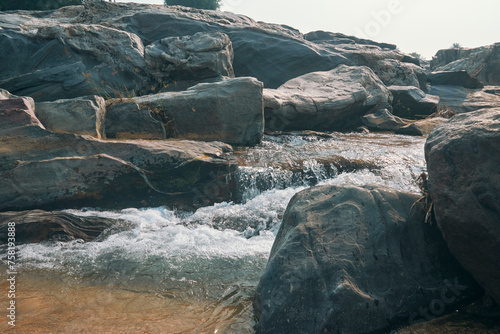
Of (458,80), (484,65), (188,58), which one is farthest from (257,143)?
(484,65)

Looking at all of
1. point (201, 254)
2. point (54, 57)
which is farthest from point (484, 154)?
point (54, 57)

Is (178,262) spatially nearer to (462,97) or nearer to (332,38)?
(462,97)

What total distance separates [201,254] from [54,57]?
10.3 metres

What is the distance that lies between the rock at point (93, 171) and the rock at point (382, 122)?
6.78 metres

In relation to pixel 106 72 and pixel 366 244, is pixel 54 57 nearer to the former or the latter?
pixel 106 72

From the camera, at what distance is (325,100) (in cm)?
1088

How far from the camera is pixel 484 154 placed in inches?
127

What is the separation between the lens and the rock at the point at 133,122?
8.09m

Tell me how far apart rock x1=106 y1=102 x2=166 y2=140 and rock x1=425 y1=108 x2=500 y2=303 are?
598cm

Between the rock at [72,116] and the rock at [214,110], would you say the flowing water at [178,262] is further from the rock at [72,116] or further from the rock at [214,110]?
the rock at [72,116]

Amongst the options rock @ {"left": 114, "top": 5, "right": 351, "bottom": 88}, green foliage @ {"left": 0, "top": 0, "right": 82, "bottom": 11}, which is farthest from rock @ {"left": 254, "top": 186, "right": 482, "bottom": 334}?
green foliage @ {"left": 0, "top": 0, "right": 82, "bottom": 11}

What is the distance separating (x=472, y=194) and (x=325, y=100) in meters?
8.00

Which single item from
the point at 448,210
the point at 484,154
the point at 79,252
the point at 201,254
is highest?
the point at 484,154

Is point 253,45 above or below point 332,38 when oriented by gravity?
below
